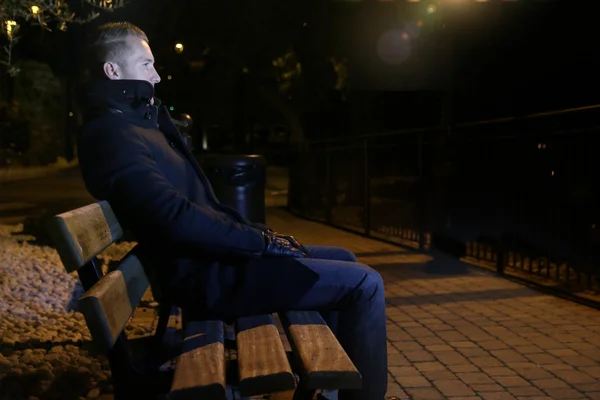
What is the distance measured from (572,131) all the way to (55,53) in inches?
487

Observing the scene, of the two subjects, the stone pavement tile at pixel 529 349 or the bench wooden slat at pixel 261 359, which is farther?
the stone pavement tile at pixel 529 349

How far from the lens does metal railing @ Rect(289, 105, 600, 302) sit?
6.11 meters

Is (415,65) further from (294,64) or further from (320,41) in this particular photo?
(294,64)

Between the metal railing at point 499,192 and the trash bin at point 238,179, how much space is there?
6.87 feet

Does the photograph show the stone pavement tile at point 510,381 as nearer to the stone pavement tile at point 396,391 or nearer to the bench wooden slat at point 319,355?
the stone pavement tile at point 396,391

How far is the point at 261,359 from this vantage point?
210 cm

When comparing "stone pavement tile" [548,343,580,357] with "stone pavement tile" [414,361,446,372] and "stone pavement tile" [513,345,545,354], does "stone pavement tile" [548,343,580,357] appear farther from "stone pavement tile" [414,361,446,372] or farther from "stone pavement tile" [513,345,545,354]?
"stone pavement tile" [414,361,446,372]

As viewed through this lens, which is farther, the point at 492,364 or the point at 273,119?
the point at 273,119

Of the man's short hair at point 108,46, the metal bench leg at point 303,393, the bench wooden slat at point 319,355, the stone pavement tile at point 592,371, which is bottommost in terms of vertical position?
the stone pavement tile at point 592,371

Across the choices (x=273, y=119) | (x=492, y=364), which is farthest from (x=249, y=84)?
(x=492, y=364)

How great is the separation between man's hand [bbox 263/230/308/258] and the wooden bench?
9.7 inches

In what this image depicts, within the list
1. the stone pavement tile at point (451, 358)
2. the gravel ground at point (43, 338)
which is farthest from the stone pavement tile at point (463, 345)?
the gravel ground at point (43, 338)

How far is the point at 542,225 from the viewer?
654cm

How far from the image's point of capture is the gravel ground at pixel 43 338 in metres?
3.59
